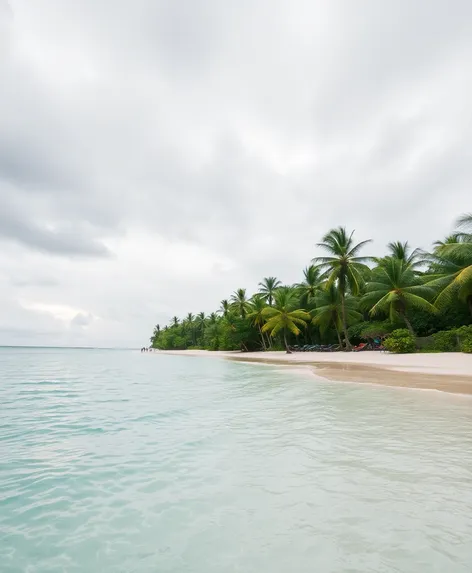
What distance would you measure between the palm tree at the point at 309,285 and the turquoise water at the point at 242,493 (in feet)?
116

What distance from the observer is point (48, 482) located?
4.31 m

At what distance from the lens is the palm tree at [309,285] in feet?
140

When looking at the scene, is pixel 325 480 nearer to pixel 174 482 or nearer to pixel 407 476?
pixel 407 476

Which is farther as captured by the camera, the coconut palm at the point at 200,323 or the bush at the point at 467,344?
the coconut palm at the point at 200,323

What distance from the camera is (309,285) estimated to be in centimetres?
4359

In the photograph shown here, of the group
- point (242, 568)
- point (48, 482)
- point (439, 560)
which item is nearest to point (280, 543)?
point (242, 568)

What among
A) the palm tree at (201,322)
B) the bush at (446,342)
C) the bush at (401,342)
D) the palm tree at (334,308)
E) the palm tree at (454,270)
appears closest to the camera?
the palm tree at (454,270)

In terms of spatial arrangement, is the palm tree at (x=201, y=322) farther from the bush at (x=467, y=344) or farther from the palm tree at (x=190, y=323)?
the bush at (x=467, y=344)

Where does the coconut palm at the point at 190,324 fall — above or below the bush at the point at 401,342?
above

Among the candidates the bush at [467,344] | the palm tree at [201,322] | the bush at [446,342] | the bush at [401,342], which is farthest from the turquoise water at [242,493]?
the palm tree at [201,322]

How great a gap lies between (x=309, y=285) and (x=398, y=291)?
16.2 metres

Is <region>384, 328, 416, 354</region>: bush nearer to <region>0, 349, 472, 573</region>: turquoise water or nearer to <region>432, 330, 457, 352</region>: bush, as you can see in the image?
<region>432, 330, 457, 352</region>: bush

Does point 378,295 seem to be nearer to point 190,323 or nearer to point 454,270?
point 454,270

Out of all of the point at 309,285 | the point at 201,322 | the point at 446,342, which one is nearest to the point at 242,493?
the point at 446,342
